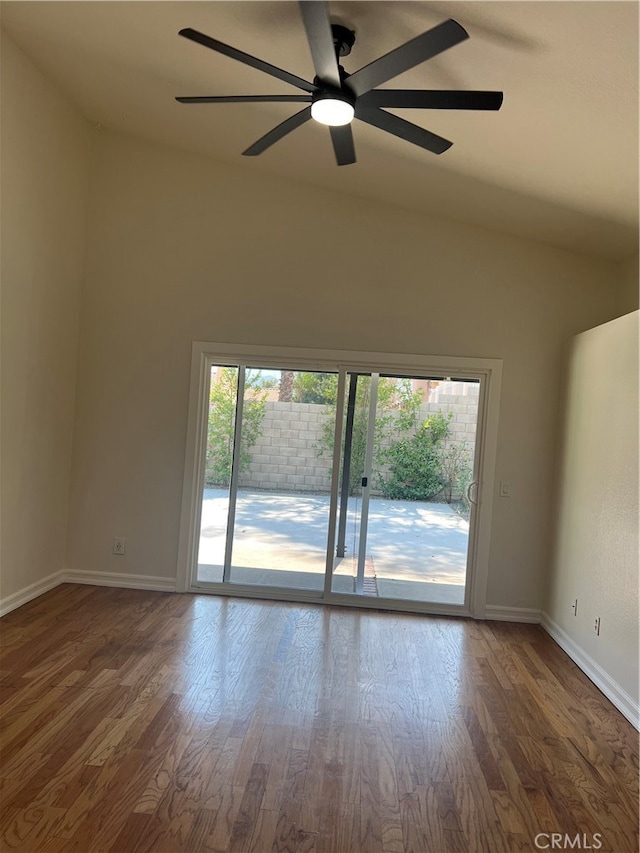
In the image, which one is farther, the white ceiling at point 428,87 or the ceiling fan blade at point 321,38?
the white ceiling at point 428,87

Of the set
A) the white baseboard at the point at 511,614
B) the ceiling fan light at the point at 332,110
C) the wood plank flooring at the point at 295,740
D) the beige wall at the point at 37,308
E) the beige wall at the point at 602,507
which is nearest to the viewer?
the wood plank flooring at the point at 295,740

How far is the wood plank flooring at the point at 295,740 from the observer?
7.02 ft

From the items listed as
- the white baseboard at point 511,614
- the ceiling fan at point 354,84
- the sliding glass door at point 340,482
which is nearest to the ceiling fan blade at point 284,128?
the ceiling fan at point 354,84

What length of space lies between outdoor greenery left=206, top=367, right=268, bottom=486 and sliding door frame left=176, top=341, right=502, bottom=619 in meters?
0.07

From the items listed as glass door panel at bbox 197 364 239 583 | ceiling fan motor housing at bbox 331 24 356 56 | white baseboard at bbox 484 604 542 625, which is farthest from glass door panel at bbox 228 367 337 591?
ceiling fan motor housing at bbox 331 24 356 56

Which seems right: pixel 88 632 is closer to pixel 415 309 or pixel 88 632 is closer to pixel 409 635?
pixel 409 635

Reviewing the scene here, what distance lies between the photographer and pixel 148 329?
482cm

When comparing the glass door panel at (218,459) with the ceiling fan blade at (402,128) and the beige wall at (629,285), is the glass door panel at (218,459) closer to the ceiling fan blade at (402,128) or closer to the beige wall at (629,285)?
the ceiling fan blade at (402,128)

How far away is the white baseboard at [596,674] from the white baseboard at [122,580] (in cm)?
287

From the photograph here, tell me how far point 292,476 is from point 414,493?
3.22 feet

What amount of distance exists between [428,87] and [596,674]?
338 centimetres

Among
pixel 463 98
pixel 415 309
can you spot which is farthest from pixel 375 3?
pixel 415 309

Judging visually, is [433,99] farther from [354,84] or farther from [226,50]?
[226,50]

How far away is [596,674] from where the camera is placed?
3.59 metres
